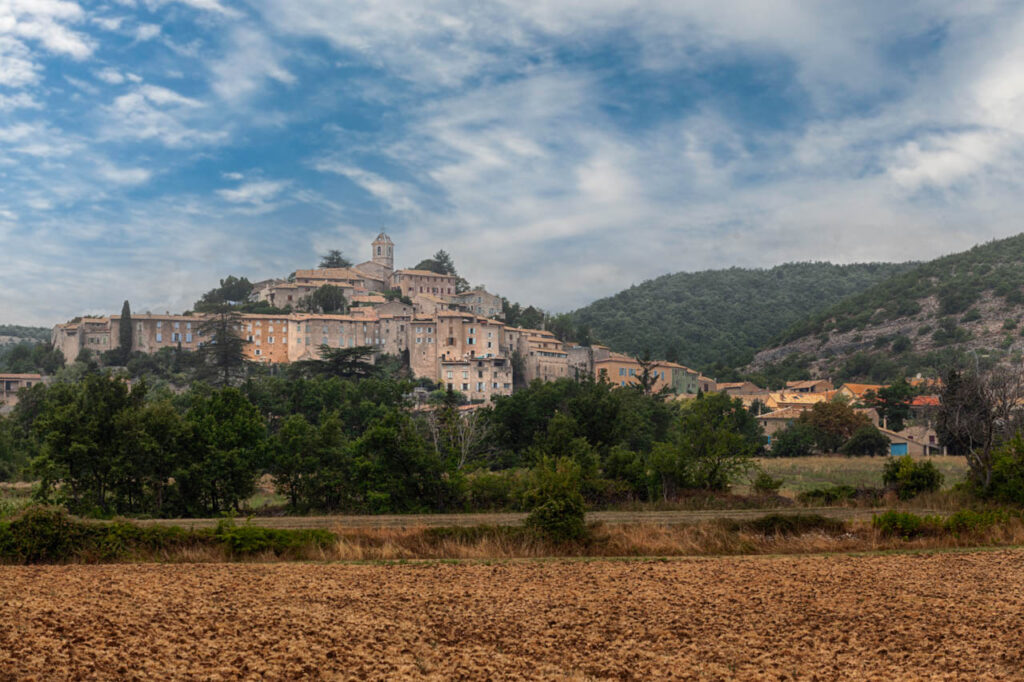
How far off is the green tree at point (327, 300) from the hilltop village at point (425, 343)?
187 centimetres

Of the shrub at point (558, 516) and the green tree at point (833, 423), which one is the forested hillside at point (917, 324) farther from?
the shrub at point (558, 516)

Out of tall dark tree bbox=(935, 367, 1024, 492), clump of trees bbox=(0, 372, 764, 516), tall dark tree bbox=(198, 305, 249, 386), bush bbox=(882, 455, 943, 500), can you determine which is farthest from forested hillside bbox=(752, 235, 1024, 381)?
clump of trees bbox=(0, 372, 764, 516)

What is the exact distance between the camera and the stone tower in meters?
155

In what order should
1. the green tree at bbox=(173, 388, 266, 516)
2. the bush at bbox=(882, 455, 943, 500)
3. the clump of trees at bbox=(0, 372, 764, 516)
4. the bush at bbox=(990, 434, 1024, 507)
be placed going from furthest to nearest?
the green tree at bbox=(173, 388, 266, 516) < the clump of trees at bbox=(0, 372, 764, 516) < the bush at bbox=(882, 455, 943, 500) < the bush at bbox=(990, 434, 1024, 507)

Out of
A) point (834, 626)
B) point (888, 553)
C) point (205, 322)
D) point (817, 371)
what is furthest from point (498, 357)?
point (834, 626)

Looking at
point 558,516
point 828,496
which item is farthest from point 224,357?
point 558,516

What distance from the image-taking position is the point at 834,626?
13.1 metres

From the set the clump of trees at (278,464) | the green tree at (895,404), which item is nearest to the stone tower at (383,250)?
the green tree at (895,404)

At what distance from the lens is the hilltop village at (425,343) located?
4515 inches

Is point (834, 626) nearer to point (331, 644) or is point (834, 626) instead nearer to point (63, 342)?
point (331, 644)

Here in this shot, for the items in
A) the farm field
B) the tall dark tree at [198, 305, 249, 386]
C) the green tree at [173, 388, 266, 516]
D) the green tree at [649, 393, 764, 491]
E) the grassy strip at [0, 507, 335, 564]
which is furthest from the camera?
the tall dark tree at [198, 305, 249, 386]

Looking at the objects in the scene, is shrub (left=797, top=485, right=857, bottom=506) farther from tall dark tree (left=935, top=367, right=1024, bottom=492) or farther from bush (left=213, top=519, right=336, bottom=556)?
bush (left=213, top=519, right=336, bottom=556)

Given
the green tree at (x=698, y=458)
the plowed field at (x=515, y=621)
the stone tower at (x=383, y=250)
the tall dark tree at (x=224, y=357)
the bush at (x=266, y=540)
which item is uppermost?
the stone tower at (x=383, y=250)

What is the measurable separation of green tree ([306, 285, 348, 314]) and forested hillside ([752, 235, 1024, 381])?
2719 inches
